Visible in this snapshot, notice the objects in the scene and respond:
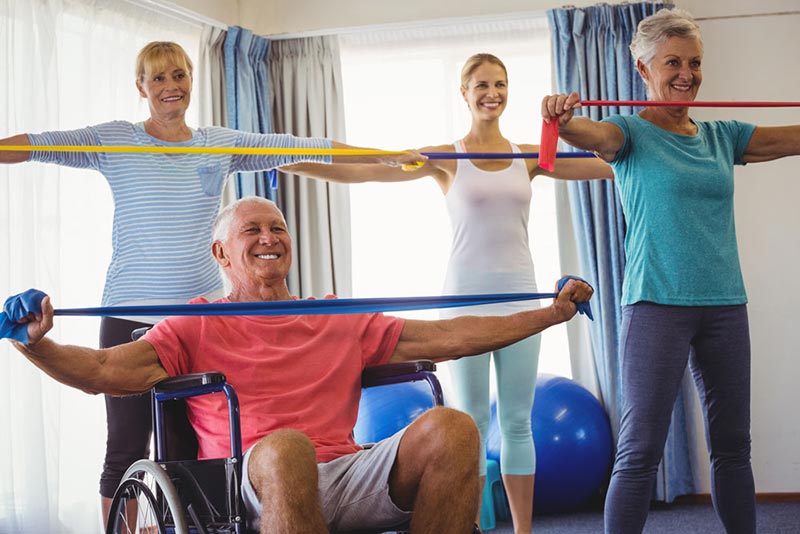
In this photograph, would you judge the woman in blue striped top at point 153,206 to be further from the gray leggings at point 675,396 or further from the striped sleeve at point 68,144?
the gray leggings at point 675,396

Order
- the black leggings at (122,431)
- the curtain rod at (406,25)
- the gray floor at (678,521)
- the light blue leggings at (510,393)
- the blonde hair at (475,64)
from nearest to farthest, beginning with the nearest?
the black leggings at (122,431) < the light blue leggings at (510,393) < the blonde hair at (475,64) < the gray floor at (678,521) < the curtain rod at (406,25)

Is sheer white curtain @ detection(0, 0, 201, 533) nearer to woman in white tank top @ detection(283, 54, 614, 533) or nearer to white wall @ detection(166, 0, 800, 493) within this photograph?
white wall @ detection(166, 0, 800, 493)

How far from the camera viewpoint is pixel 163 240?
289cm

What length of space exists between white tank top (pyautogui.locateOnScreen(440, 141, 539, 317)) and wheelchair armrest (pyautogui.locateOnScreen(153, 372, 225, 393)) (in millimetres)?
1352

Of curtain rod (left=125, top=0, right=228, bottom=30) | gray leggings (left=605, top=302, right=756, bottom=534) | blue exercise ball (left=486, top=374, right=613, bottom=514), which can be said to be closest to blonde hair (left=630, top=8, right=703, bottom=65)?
gray leggings (left=605, top=302, right=756, bottom=534)

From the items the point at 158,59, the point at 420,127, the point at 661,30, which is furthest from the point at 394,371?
the point at 420,127

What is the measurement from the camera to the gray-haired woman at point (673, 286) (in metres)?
2.41

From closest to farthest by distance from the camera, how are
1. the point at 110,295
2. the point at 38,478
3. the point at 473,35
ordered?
the point at 110,295, the point at 38,478, the point at 473,35

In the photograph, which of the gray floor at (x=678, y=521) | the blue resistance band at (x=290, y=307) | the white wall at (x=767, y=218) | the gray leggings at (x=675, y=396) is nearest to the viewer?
the blue resistance band at (x=290, y=307)

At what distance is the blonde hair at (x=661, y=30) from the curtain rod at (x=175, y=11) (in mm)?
2291

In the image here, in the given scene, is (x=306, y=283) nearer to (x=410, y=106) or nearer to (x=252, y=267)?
(x=410, y=106)

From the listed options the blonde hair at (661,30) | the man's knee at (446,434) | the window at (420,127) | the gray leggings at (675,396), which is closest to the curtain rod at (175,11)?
the window at (420,127)

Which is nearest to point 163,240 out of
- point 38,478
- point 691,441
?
point 38,478

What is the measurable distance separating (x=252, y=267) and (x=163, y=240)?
531 millimetres
